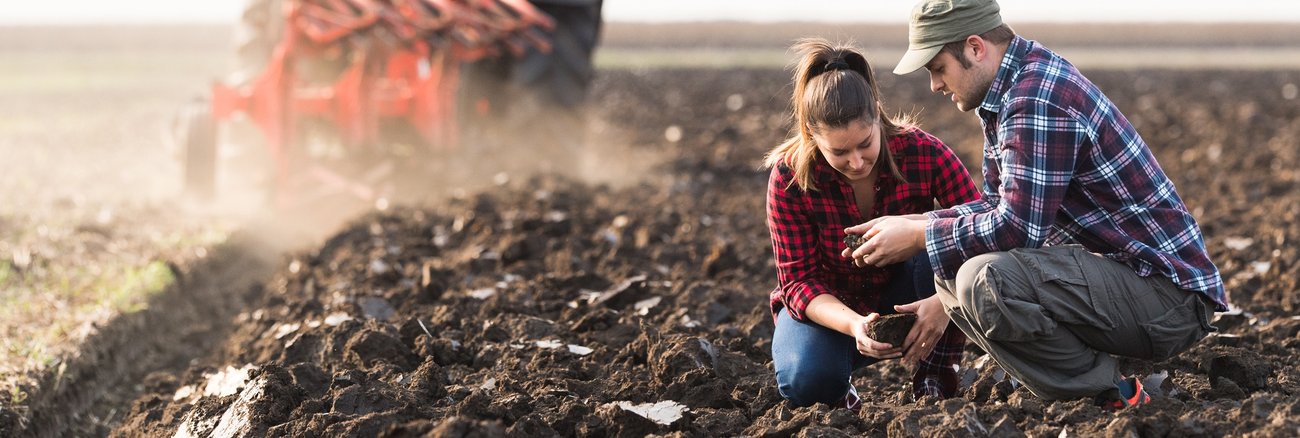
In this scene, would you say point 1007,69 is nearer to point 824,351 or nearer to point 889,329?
point 889,329

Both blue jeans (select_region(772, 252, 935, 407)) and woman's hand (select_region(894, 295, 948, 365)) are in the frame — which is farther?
blue jeans (select_region(772, 252, 935, 407))

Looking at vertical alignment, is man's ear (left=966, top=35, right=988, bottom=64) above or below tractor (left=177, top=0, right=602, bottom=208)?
above

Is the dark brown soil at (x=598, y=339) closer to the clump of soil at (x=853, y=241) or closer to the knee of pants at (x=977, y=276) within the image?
the knee of pants at (x=977, y=276)

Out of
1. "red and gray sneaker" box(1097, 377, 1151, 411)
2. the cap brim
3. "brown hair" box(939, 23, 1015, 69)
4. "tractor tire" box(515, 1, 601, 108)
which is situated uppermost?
"brown hair" box(939, 23, 1015, 69)

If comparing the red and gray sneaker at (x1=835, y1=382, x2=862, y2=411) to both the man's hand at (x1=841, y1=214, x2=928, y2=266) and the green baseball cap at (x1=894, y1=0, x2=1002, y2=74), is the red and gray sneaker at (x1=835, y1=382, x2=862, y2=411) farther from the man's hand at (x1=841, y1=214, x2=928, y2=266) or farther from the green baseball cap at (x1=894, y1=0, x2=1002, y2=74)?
the green baseball cap at (x1=894, y1=0, x2=1002, y2=74)

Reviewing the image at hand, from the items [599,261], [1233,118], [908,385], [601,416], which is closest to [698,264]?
[599,261]

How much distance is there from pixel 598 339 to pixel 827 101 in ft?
4.99

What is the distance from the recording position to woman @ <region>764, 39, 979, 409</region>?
329 centimetres

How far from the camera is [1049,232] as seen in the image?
11.0ft

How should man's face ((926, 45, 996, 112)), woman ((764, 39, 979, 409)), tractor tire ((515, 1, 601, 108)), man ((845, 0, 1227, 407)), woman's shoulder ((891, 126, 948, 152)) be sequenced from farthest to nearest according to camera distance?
tractor tire ((515, 1, 601, 108))
woman's shoulder ((891, 126, 948, 152))
woman ((764, 39, 979, 409))
man's face ((926, 45, 996, 112))
man ((845, 0, 1227, 407))

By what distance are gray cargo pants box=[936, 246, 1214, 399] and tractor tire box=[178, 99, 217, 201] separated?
6.11 metres

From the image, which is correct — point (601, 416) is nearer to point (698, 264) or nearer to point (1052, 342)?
point (1052, 342)

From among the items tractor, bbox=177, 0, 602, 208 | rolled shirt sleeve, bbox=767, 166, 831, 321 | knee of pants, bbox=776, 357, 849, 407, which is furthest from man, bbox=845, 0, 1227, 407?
tractor, bbox=177, 0, 602, 208

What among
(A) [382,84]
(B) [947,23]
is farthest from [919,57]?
(A) [382,84]
